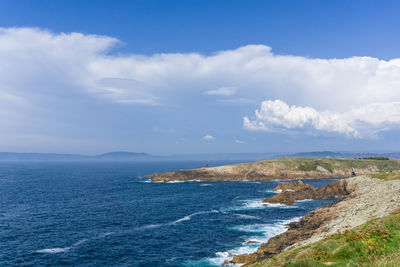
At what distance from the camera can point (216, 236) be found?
47750 millimetres

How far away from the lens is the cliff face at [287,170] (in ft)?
508

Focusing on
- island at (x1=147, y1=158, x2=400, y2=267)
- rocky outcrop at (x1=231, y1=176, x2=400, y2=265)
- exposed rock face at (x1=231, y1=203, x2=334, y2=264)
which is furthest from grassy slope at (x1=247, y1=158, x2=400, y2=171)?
exposed rock face at (x1=231, y1=203, x2=334, y2=264)

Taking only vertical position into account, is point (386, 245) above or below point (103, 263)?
above

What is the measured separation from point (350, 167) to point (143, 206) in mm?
144492

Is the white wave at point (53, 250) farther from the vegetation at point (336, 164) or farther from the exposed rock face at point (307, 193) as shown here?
the vegetation at point (336, 164)

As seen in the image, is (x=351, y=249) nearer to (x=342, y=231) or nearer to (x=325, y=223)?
(x=342, y=231)

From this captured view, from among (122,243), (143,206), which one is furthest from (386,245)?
(143,206)

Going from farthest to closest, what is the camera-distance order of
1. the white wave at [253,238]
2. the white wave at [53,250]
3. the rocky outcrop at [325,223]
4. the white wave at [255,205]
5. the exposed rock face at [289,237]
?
the white wave at [255,205] → the white wave at [53,250] → the white wave at [253,238] → the rocky outcrop at [325,223] → the exposed rock face at [289,237]

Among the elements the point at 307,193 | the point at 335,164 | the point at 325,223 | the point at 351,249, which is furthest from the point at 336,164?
the point at 351,249

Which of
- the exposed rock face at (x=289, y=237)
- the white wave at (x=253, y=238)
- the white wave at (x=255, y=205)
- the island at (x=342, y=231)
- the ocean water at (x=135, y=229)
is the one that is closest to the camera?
the island at (x=342, y=231)

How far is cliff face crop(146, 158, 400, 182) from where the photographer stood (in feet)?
508

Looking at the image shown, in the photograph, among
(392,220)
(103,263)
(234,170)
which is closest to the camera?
(392,220)

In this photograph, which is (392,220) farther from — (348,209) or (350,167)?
(350,167)

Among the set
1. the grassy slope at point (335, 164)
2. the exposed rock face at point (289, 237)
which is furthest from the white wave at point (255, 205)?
the grassy slope at point (335, 164)
